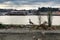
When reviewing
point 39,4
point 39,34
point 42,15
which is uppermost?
point 39,4

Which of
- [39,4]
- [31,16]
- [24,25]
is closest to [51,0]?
[39,4]

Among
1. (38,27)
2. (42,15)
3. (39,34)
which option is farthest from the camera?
(42,15)

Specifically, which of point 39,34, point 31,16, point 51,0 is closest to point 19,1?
point 31,16

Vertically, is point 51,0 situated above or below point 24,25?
above

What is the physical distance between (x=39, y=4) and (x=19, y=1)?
0.44 m

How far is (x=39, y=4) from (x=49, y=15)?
12.8 inches

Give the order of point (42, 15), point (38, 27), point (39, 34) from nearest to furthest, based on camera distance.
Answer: point (39, 34) < point (38, 27) < point (42, 15)

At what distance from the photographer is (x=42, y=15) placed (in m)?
2.84

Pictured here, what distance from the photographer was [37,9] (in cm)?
294

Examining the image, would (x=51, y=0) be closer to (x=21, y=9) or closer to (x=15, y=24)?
(x=21, y=9)

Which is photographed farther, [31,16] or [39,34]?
[31,16]

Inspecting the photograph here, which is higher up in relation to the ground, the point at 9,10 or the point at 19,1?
the point at 19,1

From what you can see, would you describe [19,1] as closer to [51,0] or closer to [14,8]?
[14,8]

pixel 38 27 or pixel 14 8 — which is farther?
pixel 14 8
